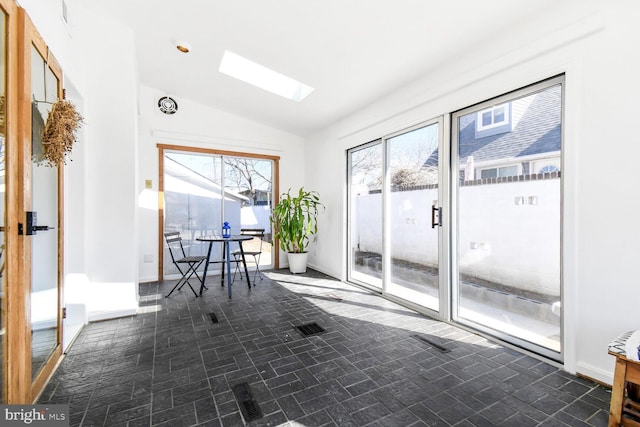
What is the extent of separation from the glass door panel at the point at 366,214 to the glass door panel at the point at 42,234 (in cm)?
363

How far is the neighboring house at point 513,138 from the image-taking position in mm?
2414

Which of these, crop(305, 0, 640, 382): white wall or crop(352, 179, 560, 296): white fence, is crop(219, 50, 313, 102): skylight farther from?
crop(305, 0, 640, 382): white wall

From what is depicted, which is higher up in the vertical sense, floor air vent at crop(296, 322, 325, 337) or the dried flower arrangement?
the dried flower arrangement

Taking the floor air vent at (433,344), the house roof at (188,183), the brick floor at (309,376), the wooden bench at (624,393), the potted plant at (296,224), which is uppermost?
the house roof at (188,183)

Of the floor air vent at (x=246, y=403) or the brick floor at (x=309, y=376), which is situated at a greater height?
the brick floor at (x=309, y=376)

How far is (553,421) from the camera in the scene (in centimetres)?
170

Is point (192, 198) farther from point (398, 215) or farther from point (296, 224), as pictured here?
point (398, 215)

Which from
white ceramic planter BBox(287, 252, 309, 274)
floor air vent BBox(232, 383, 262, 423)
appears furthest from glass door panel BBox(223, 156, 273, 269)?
floor air vent BBox(232, 383, 262, 423)

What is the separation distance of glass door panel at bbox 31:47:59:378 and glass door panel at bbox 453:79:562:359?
11.6 ft

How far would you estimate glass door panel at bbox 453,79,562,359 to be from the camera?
7.97ft

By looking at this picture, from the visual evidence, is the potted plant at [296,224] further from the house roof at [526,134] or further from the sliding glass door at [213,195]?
the house roof at [526,134]

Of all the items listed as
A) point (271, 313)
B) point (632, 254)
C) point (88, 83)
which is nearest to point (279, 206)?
point (271, 313)

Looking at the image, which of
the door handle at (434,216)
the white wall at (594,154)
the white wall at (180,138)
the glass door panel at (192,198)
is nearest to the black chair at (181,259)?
the glass door panel at (192,198)

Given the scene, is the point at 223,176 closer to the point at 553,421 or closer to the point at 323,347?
the point at 323,347
